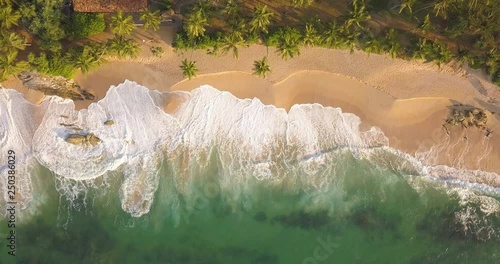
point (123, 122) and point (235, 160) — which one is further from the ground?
point (123, 122)

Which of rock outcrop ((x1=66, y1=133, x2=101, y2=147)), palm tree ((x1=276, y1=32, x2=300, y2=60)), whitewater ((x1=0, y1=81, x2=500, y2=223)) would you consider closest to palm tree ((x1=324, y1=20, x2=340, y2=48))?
palm tree ((x1=276, y1=32, x2=300, y2=60))

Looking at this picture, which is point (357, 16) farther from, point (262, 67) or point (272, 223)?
point (272, 223)

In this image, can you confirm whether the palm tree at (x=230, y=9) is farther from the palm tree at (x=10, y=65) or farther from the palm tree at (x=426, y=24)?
the palm tree at (x=10, y=65)

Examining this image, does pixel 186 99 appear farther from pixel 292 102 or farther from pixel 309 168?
pixel 309 168

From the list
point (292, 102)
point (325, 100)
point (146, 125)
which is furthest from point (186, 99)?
point (325, 100)

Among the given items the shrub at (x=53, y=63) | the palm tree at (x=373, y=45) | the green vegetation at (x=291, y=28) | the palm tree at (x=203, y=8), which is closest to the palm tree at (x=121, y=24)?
the green vegetation at (x=291, y=28)
